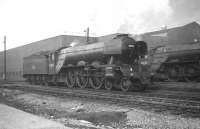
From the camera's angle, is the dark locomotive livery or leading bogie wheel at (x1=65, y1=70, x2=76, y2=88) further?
leading bogie wheel at (x1=65, y1=70, x2=76, y2=88)

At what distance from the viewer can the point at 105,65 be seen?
13.8m

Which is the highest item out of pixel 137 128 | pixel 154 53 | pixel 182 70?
pixel 154 53

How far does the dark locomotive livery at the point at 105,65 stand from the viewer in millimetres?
13258

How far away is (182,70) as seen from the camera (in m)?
18.5

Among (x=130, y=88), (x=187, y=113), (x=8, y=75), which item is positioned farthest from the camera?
(x=8, y=75)

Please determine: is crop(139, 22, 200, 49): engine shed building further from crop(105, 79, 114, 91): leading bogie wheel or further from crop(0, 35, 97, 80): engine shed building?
crop(105, 79, 114, 91): leading bogie wheel

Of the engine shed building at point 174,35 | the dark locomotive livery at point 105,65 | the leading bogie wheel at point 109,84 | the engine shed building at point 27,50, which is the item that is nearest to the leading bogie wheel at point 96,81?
the dark locomotive livery at point 105,65

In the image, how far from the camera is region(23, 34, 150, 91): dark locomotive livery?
43.5ft

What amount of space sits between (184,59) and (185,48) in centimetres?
85

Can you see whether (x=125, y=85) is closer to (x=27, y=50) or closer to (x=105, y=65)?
(x=105, y=65)

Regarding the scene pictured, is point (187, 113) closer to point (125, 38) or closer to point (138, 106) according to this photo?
point (138, 106)

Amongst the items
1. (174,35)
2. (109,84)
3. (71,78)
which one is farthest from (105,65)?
(174,35)

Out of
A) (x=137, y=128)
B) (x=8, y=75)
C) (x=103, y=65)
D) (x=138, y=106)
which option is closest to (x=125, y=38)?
(x=103, y=65)

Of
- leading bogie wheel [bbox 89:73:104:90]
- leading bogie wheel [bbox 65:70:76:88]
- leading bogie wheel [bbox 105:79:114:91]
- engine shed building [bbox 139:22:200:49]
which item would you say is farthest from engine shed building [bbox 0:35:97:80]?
leading bogie wheel [bbox 105:79:114:91]
